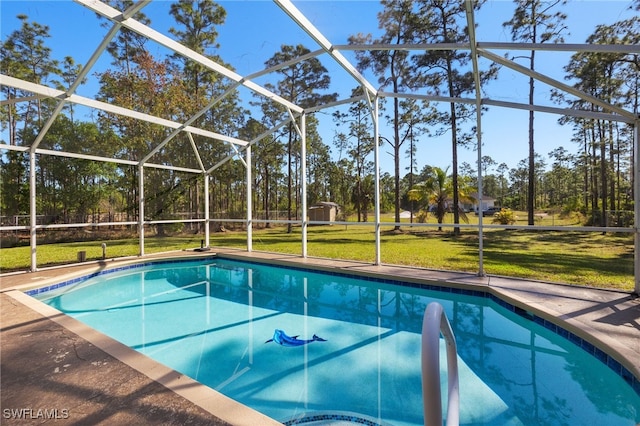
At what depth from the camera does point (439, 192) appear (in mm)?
16047

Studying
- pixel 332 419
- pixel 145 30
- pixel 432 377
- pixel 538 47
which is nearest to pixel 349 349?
pixel 332 419

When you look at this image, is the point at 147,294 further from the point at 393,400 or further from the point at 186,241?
the point at 186,241

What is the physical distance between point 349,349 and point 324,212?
1982cm

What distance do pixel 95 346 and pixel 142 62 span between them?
14396 mm

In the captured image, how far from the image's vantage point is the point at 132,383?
2299 millimetres

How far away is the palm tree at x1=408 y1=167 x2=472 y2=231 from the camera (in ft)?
51.9

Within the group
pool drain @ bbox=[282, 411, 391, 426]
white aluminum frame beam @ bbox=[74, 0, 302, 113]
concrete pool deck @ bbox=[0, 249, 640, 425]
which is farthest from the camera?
white aluminum frame beam @ bbox=[74, 0, 302, 113]

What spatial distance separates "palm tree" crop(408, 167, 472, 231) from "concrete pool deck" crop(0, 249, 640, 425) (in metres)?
11.4

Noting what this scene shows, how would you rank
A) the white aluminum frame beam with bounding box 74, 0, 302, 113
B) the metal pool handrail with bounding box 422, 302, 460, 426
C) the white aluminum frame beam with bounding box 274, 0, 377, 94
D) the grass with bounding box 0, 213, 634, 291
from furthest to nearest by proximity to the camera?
the grass with bounding box 0, 213, 634, 291
the white aluminum frame beam with bounding box 274, 0, 377, 94
the white aluminum frame beam with bounding box 74, 0, 302, 113
the metal pool handrail with bounding box 422, 302, 460, 426

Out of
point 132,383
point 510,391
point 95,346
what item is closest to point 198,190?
point 95,346

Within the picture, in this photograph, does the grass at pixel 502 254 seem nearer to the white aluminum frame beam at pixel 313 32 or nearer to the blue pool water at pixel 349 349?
the blue pool water at pixel 349 349

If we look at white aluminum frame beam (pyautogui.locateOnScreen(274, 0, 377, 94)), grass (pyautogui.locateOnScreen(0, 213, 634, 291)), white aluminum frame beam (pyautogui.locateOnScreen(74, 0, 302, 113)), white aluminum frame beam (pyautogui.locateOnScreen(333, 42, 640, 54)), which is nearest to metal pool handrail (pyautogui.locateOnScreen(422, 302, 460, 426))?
white aluminum frame beam (pyautogui.locateOnScreen(333, 42, 640, 54))

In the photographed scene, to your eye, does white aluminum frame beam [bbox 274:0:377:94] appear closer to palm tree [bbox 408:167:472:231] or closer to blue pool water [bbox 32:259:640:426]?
blue pool water [bbox 32:259:640:426]

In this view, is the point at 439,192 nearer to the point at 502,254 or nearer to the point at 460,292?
the point at 502,254
